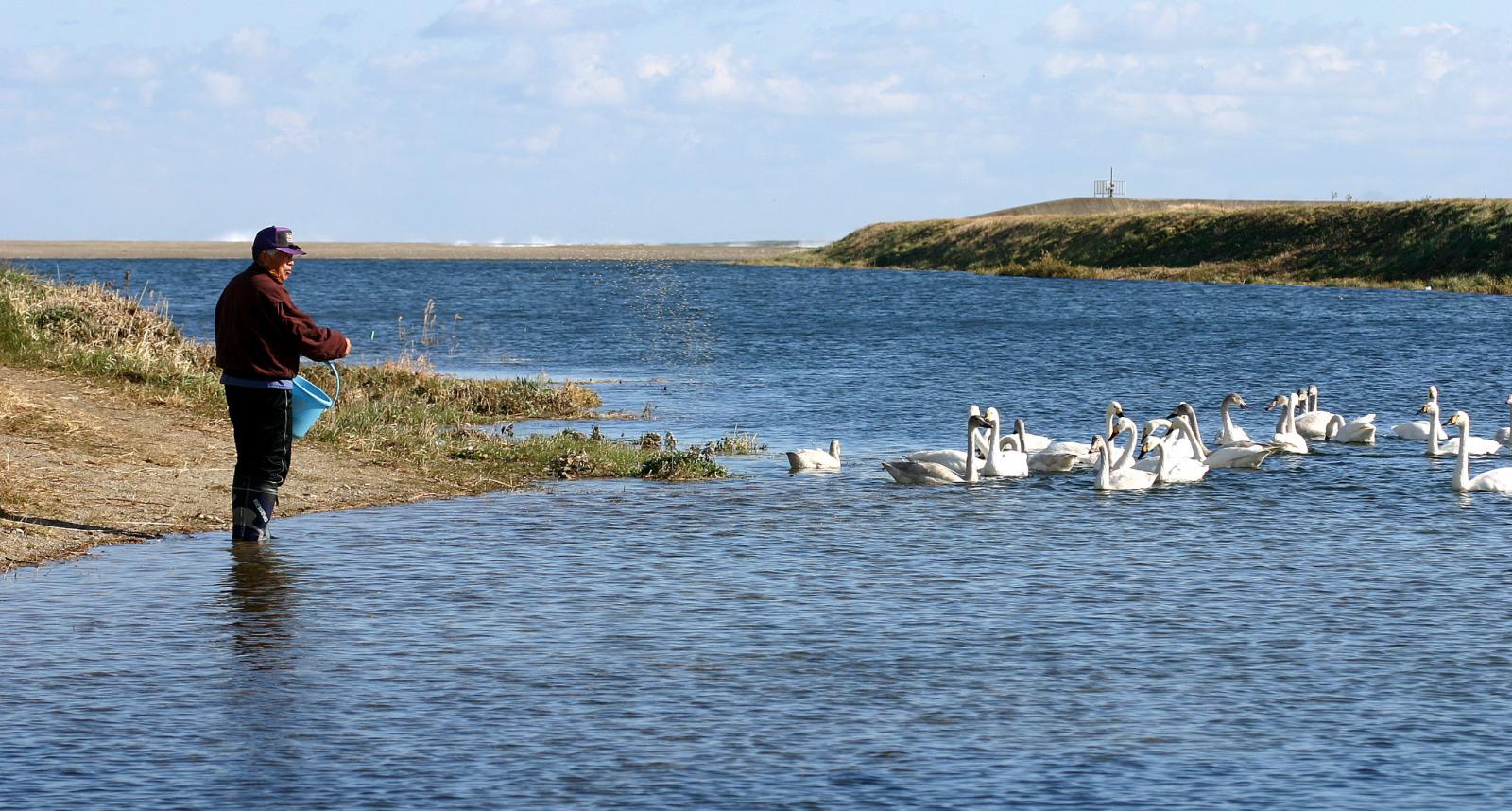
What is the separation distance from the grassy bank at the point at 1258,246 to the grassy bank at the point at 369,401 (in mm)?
46722

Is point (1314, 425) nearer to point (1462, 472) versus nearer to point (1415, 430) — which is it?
point (1415, 430)

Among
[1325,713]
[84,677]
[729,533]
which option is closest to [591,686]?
[84,677]

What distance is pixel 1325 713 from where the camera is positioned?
8625 millimetres

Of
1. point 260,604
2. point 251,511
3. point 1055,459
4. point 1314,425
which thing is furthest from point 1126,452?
point 260,604

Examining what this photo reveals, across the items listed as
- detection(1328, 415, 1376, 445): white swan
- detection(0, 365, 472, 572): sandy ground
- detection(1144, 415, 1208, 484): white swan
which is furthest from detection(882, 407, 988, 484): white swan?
detection(1328, 415, 1376, 445): white swan

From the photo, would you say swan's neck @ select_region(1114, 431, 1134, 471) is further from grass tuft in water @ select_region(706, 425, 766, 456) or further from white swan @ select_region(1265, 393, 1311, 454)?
grass tuft in water @ select_region(706, 425, 766, 456)

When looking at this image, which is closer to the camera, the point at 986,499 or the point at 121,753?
the point at 121,753

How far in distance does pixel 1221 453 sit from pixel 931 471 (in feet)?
12.3

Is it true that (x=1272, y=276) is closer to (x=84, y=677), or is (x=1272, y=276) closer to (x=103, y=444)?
(x=103, y=444)

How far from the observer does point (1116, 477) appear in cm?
1753

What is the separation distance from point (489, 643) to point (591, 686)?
1.14 metres

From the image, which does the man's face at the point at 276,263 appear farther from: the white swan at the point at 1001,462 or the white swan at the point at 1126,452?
the white swan at the point at 1126,452

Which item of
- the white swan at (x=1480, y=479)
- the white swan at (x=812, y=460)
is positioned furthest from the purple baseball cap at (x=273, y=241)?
the white swan at (x=1480, y=479)

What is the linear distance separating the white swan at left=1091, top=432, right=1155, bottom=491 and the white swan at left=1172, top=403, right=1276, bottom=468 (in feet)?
4.17
